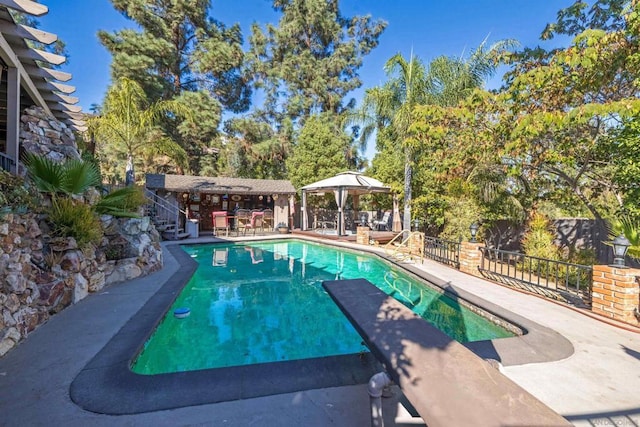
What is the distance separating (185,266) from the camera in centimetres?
819

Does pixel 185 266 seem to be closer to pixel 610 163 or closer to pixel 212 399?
pixel 212 399

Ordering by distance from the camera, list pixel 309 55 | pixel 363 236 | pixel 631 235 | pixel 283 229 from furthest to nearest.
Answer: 1. pixel 309 55
2. pixel 283 229
3. pixel 363 236
4. pixel 631 235

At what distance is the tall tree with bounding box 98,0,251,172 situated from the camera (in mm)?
19188

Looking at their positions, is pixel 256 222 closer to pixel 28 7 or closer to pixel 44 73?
pixel 44 73

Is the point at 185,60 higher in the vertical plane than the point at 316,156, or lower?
higher

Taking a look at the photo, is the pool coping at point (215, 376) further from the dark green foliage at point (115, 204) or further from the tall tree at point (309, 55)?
the tall tree at point (309, 55)

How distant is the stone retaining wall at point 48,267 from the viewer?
3.67 metres

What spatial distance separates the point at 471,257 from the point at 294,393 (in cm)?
661

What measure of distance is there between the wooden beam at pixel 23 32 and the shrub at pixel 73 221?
8.79 ft

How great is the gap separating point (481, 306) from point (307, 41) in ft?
88.9

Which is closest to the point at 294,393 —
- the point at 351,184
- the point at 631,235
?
the point at 631,235

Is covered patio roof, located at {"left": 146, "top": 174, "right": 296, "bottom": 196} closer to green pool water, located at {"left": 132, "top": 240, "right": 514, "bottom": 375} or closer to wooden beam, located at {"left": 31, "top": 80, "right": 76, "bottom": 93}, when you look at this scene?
green pool water, located at {"left": 132, "top": 240, "right": 514, "bottom": 375}

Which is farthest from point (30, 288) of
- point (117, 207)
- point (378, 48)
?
point (378, 48)

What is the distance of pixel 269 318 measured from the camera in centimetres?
555
